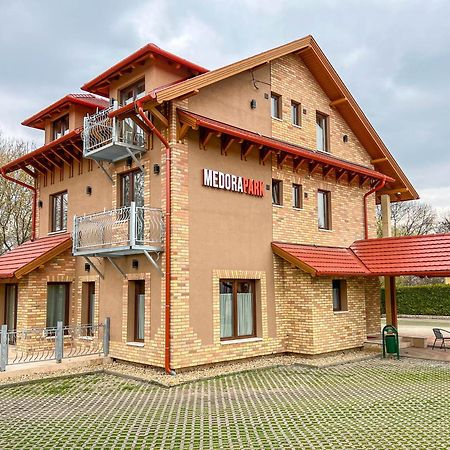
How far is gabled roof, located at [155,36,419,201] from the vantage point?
1227cm

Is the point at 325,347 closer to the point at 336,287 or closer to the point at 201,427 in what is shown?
the point at 336,287

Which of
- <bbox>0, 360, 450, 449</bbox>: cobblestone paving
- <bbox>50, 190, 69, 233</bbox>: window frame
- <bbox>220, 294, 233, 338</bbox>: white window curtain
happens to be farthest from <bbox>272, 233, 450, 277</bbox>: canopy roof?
<bbox>50, 190, 69, 233</bbox>: window frame

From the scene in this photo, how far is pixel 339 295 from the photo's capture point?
49.6 feet

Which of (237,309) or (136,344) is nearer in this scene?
(136,344)

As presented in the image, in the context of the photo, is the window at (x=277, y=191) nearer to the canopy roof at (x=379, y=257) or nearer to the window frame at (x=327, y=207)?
the canopy roof at (x=379, y=257)

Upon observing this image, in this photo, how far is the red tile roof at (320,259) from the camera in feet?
43.7

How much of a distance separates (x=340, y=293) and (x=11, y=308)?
10.4 m

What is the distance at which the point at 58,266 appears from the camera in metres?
14.6

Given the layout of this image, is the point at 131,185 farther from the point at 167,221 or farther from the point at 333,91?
the point at 333,91

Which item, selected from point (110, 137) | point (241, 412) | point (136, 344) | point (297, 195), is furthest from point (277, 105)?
point (241, 412)

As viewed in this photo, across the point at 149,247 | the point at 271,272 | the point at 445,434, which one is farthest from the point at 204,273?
the point at 445,434

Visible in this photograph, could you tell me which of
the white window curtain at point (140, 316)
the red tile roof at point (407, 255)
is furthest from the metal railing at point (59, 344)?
the red tile roof at point (407, 255)

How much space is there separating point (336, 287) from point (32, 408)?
9.55m

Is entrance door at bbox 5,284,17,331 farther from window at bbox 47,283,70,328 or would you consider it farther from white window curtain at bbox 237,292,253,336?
white window curtain at bbox 237,292,253,336
